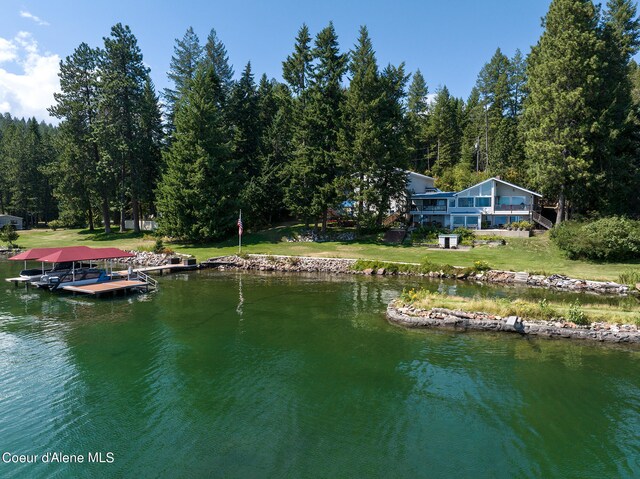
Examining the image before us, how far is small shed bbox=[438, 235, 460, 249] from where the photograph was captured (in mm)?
47916

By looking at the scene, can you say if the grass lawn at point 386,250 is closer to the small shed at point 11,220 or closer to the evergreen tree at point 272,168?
the evergreen tree at point 272,168

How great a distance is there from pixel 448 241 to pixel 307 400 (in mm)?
38608

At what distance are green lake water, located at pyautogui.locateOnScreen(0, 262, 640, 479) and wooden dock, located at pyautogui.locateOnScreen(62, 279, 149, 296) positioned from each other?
594 cm

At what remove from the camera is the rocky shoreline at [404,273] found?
31.7 m

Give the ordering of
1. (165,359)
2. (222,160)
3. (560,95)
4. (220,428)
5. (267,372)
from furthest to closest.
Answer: (222,160) → (560,95) → (165,359) → (267,372) → (220,428)

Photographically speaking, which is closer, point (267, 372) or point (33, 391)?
point (33, 391)

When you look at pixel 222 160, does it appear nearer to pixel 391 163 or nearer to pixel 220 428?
pixel 391 163

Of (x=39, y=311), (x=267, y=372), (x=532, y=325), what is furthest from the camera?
(x=39, y=311)

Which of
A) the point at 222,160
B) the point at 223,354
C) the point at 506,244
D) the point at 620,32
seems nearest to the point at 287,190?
the point at 222,160

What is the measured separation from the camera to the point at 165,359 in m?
17.2

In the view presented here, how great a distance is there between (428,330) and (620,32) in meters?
59.1

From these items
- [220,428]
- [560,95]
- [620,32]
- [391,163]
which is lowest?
[220,428]

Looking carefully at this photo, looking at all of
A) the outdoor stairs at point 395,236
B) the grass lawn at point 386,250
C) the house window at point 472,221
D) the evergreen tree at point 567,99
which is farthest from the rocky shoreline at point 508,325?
the house window at point 472,221

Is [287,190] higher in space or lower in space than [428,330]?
higher
